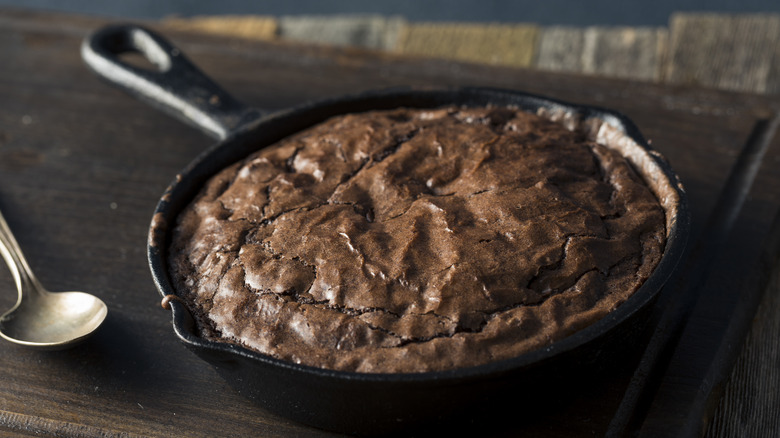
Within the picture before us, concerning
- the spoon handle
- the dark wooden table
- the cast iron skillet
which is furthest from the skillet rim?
the spoon handle

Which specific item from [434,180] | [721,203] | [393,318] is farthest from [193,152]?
[721,203]

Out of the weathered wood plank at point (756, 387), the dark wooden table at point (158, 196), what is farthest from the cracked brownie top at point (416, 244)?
the weathered wood plank at point (756, 387)

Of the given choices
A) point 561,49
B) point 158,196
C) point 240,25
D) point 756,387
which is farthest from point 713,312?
point 240,25

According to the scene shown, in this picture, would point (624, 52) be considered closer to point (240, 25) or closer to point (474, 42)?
point (474, 42)

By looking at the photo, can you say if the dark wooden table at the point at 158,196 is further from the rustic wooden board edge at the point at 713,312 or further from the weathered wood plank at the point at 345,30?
the weathered wood plank at the point at 345,30

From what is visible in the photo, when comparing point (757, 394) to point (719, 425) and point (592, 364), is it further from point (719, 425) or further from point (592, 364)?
point (592, 364)

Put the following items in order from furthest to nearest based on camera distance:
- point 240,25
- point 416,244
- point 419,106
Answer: point 240,25 → point 419,106 → point 416,244
